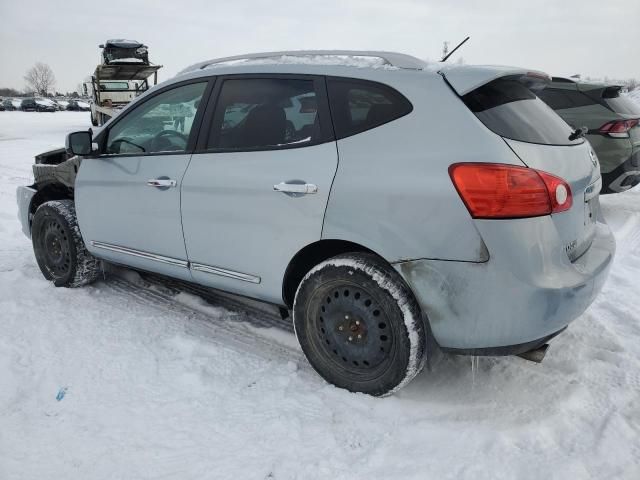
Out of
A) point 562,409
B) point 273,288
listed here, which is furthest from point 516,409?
point 273,288

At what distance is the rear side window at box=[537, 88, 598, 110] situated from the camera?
6.27m

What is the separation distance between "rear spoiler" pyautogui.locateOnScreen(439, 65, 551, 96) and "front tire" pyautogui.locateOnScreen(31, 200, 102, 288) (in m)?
3.10

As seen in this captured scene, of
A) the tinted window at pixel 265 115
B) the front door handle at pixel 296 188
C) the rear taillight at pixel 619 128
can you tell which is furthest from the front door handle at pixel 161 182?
the rear taillight at pixel 619 128

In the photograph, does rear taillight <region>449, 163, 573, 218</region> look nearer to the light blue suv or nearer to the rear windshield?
the light blue suv

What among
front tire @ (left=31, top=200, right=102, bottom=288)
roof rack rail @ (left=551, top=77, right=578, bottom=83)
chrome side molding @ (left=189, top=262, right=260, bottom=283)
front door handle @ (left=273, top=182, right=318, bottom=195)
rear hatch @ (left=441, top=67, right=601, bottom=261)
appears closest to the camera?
rear hatch @ (left=441, top=67, right=601, bottom=261)

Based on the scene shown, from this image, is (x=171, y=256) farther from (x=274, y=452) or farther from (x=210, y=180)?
(x=274, y=452)

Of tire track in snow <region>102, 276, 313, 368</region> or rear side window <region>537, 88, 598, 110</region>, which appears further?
rear side window <region>537, 88, 598, 110</region>

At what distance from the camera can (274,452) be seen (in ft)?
7.29

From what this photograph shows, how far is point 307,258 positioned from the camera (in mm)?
2768

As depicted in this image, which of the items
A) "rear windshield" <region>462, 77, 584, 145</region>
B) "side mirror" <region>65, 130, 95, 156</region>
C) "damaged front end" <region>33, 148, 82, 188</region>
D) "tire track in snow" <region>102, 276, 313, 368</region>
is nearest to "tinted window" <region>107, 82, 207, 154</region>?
"side mirror" <region>65, 130, 95, 156</region>

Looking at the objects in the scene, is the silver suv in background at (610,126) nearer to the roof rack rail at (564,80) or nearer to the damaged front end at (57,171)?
→ the roof rack rail at (564,80)

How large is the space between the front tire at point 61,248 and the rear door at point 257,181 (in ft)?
4.47

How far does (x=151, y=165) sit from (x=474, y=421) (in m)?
2.45

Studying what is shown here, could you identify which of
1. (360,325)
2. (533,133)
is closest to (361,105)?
(533,133)
